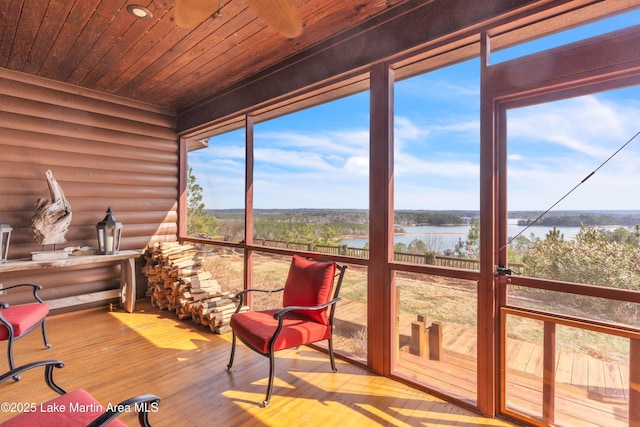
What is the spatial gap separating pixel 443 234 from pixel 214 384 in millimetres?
2080

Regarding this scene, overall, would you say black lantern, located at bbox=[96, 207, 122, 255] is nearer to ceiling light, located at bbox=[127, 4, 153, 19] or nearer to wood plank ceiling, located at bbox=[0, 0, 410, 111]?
wood plank ceiling, located at bbox=[0, 0, 410, 111]

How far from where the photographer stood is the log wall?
11.7 feet

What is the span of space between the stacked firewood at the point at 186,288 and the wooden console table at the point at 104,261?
27cm

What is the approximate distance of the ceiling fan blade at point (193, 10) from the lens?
1.64 meters

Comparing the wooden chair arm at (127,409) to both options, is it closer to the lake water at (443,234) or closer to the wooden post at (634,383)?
the lake water at (443,234)

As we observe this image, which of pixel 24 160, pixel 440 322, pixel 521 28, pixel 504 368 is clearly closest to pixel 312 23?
pixel 521 28

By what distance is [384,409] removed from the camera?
6.95 feet

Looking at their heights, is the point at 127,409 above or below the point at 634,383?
above

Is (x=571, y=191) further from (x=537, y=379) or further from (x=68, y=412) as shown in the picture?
(x=68, y=412)

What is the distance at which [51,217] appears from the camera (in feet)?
11.6

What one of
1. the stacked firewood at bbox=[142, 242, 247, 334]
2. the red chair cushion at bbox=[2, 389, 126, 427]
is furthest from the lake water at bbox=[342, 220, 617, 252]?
the red chair cushion at bbox=[2, 389, 126, 427]

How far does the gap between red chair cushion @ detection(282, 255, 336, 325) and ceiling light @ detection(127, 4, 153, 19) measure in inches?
92.9

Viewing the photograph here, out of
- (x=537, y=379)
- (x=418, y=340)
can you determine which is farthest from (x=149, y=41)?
(x=537, y=379)

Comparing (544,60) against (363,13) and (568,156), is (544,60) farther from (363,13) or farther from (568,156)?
(363,13)
